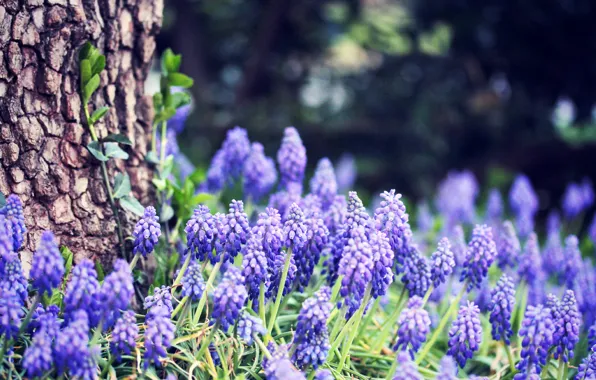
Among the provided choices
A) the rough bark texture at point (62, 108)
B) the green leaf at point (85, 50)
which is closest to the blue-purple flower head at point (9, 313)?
the rough bark texture at point (62, 108)

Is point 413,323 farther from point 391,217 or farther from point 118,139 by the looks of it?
→ point 118,139

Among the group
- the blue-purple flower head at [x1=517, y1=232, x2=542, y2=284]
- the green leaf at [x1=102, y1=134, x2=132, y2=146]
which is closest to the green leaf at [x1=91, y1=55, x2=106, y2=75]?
the green leaf at [x1=102, y1=134, x2=132, y2=146]

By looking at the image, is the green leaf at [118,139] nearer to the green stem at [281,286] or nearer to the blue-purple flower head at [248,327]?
the green stem at [281,286]

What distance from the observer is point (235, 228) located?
2.46 m

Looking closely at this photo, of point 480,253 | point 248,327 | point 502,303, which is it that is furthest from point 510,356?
point 248,327

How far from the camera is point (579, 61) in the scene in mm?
6922

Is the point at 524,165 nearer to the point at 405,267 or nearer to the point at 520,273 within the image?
the point at 520,273

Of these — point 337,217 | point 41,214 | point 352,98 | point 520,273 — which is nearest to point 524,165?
point 352,98

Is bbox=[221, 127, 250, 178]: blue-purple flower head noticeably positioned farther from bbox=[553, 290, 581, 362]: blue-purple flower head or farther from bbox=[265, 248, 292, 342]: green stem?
bbox=[553, 290, 581, 362]: blue-purple flower head

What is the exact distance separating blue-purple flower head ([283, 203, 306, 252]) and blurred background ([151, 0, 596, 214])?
14.4ft

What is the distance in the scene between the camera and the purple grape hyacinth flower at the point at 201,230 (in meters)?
2.46

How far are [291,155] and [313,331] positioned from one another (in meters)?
1.28

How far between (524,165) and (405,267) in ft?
15.6

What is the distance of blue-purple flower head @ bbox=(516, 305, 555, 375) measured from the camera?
2.35m
